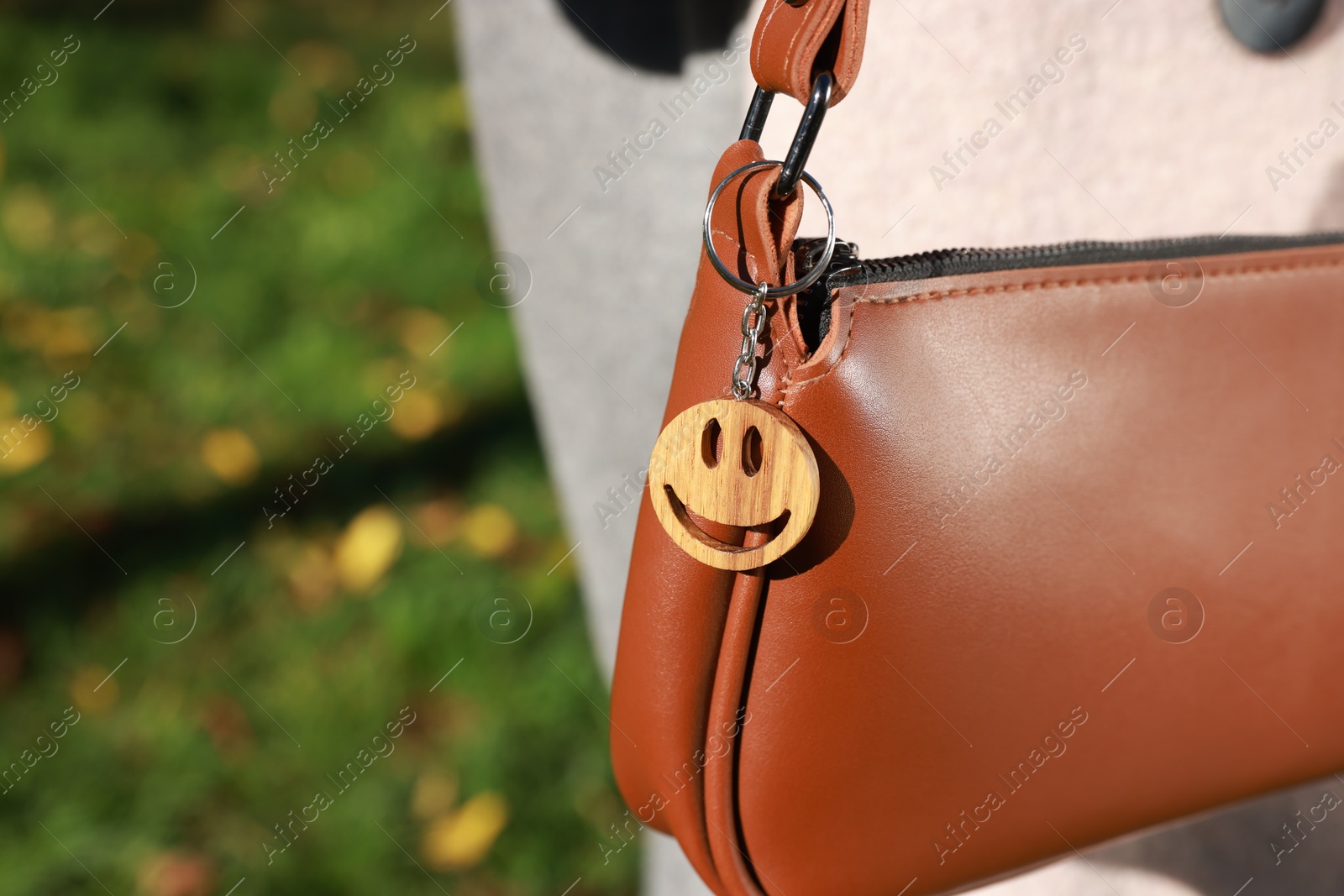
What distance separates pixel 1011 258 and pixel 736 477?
0.27m

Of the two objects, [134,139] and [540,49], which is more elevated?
[540,49]

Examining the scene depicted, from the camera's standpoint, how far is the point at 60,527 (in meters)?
1.96

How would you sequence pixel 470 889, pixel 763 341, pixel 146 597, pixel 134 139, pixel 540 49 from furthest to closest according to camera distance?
pixel 134 139 → pixel 146 597 → pixel 470 889 → pixel 540 49 → pixel 763 341

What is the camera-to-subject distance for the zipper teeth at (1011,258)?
27.1 inches

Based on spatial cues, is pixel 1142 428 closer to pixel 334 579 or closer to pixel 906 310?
pixel 906 310

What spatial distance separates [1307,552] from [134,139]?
9.07 feet

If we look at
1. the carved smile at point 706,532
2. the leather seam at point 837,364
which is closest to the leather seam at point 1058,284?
the leather seam at point 837,364

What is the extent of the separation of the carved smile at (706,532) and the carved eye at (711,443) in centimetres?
3

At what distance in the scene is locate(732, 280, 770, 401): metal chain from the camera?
65 cm

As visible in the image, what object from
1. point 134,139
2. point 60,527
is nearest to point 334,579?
point 60,527

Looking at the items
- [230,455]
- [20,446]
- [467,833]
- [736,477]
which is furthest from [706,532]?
[20,446]

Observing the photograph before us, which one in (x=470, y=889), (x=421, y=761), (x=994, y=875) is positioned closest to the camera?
(x=994, y=875)

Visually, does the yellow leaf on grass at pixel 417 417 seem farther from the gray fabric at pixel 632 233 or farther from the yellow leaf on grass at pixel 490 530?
the gray fabric at pixel 632 233

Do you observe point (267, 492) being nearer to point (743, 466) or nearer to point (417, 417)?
point (417, 417)
